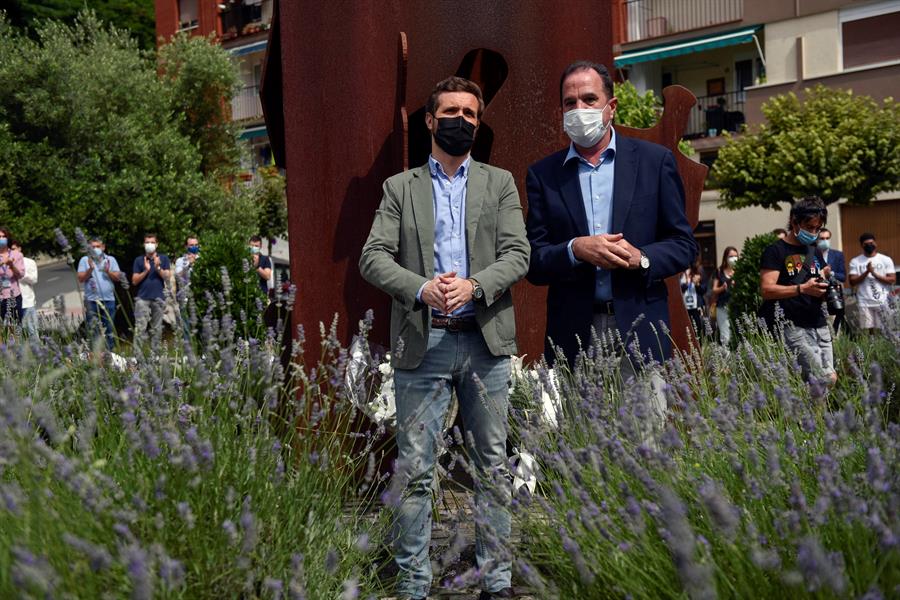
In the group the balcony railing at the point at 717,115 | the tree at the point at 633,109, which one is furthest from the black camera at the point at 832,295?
the balcony railing at the point at 717,115

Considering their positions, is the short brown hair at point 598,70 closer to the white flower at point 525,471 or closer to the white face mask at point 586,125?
the white face mask at point 586,125

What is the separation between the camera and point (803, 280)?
5.98 m

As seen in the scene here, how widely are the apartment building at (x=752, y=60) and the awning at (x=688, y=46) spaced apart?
3 centimetres

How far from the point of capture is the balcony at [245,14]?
118 ft

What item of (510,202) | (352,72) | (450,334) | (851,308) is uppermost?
(352,72)

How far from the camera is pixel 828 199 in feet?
73.2

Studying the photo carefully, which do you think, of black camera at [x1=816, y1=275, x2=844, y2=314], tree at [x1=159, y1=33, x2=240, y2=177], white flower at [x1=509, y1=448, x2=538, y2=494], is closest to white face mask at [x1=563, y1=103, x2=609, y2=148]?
white flower at [x1=509, y1=448, x2=538, y2=494]

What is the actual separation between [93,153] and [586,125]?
19.7m

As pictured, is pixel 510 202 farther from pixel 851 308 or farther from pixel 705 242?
pixel 705 242

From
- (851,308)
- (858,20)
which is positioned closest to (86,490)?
(851,308)

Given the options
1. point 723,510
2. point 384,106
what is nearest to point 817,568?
point 723,510

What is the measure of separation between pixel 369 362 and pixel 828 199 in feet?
68.4

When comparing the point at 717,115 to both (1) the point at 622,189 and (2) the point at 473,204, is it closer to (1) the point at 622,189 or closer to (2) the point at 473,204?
(1) the point at 622,189

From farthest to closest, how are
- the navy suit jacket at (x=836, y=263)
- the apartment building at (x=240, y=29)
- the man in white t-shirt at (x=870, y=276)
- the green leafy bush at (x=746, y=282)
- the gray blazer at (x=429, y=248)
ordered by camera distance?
the apartment building at (x=240, y=29) < the man in white t-shirt at (x=870, y=276) < the green leafy bush at (x=746, y=282) < the navy suit jacket at (x=836, y=263) < the gray blazer at (x=429, y=248)
